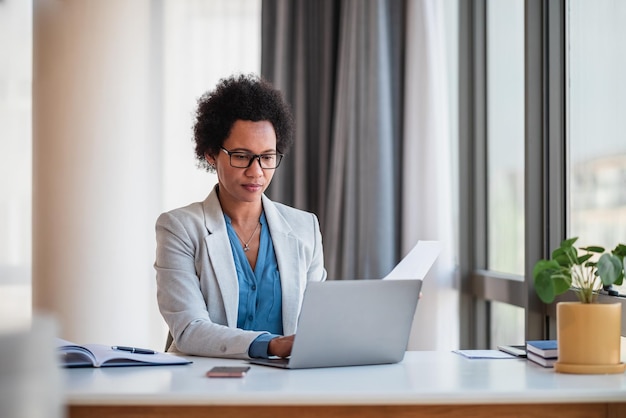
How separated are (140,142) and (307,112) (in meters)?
0.90

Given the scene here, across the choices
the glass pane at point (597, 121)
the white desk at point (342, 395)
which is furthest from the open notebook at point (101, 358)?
the glass pane at point (597, 121)

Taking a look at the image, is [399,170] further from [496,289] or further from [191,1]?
[191,1]

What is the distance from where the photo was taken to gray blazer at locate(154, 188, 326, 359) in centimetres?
229

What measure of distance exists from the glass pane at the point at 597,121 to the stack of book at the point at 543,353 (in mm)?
610

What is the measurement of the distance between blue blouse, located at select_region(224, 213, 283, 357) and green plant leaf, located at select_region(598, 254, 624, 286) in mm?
996

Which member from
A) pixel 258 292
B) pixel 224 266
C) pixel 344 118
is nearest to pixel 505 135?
pixel 344 118

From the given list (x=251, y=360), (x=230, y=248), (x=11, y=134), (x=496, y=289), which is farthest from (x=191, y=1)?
(x=251, y=360)

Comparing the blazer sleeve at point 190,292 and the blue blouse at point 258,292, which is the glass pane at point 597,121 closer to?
the blue blouse at point 258,292

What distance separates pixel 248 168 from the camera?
2.64 meters

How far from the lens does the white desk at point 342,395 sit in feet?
5.58

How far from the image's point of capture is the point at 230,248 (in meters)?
2.59

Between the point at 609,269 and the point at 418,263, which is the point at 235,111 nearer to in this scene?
the point at 418,263

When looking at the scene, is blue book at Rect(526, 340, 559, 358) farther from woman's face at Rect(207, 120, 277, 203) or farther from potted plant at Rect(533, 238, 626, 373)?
woman's face at Rect(207, 120, 277, 203)

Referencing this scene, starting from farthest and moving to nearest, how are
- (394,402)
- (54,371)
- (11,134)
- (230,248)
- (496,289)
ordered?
(11,134) → (496,289) → (230,248) → (394,402) → (54,371)
